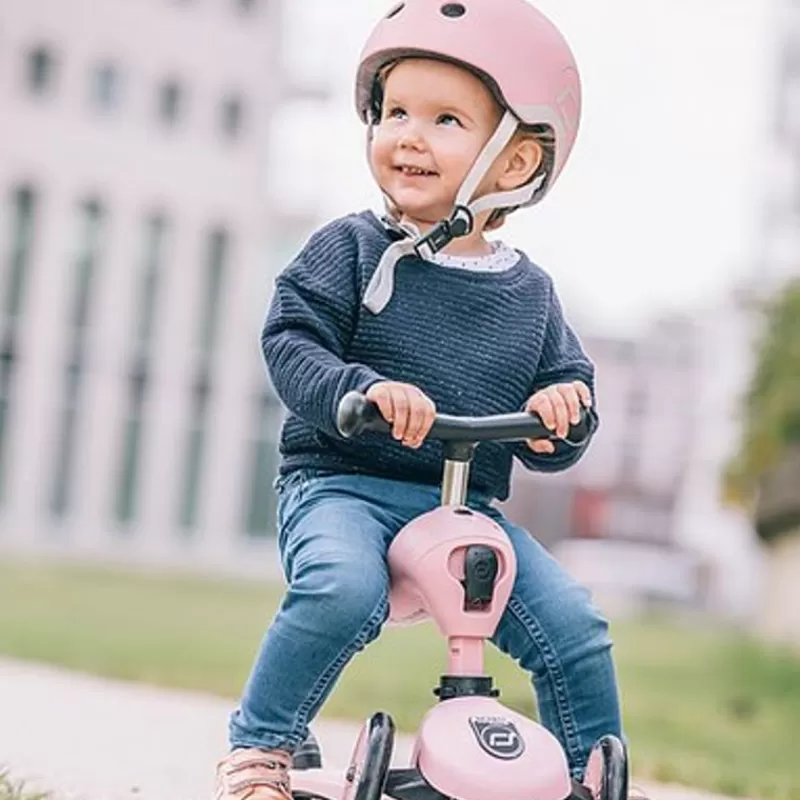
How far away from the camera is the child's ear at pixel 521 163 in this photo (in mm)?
2502

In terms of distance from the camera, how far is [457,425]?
223 centimetres

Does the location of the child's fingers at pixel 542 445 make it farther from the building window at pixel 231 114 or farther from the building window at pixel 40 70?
the building window at pixel 231 114

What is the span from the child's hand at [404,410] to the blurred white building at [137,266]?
66.9 feet

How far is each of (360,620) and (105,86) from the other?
848 inches

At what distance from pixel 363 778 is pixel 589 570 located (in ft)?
116

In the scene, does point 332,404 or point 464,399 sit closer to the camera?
point 332,404

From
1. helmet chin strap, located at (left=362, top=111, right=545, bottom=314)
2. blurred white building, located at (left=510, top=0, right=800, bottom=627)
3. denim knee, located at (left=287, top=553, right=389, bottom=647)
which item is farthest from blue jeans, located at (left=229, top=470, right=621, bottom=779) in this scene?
blurred white building, located at (left=510, top=0, right=800, bottom=627)

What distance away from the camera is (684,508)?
149 feet

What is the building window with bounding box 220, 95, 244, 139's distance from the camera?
23703mm

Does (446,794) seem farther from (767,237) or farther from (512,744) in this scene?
(767,237)

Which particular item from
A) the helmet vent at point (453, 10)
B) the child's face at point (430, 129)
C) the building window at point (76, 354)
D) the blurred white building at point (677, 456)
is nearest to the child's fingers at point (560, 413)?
the child's face at point (430, 129)

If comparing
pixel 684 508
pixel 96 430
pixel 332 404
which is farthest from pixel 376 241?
pixel 684 508

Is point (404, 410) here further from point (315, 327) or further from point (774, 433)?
point (774, 433)

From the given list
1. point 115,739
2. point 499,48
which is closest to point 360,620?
point 499,48
